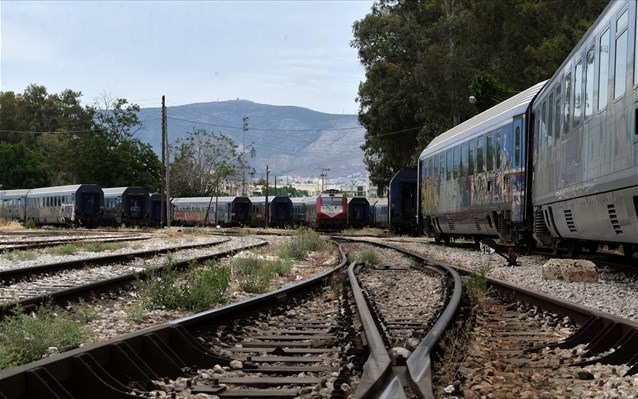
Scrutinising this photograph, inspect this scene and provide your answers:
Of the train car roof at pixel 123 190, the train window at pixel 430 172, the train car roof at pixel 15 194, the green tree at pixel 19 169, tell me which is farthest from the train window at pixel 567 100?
the green tree at pixel 19 169

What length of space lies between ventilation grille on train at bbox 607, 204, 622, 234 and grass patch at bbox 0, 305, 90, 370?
21.0 ft

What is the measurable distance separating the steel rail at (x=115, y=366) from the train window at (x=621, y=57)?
18.3 ft

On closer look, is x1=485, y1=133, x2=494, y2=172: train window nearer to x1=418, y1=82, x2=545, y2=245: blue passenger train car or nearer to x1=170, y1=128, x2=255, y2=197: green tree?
x1=418, y1=82, x2=545, y2=245: blue passenger train car

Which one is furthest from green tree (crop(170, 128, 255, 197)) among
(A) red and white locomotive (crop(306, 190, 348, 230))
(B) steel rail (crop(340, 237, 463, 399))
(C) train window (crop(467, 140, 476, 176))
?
(B) steel rail (crop(340, 237, 463, 399))

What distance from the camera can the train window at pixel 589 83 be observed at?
10.9 meters

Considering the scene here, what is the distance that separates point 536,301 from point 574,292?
1876 millimetres

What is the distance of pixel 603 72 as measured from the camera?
407 inches

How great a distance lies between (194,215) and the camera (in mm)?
70688

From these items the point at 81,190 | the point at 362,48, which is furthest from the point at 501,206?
the point at 81,190

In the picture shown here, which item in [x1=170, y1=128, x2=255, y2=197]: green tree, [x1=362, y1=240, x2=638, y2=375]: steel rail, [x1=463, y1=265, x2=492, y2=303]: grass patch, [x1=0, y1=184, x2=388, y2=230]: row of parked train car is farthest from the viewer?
[x1=170, y1=128, x2=255, y2=197]: green tree

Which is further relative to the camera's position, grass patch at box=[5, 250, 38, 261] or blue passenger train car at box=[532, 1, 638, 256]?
grass patch at box=[5, 250, 38, 261]

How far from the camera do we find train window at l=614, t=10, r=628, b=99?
29.9ft

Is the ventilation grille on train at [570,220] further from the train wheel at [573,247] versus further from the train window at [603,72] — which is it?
the train window at [603,72]

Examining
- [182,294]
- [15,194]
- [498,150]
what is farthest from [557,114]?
[15,194]
